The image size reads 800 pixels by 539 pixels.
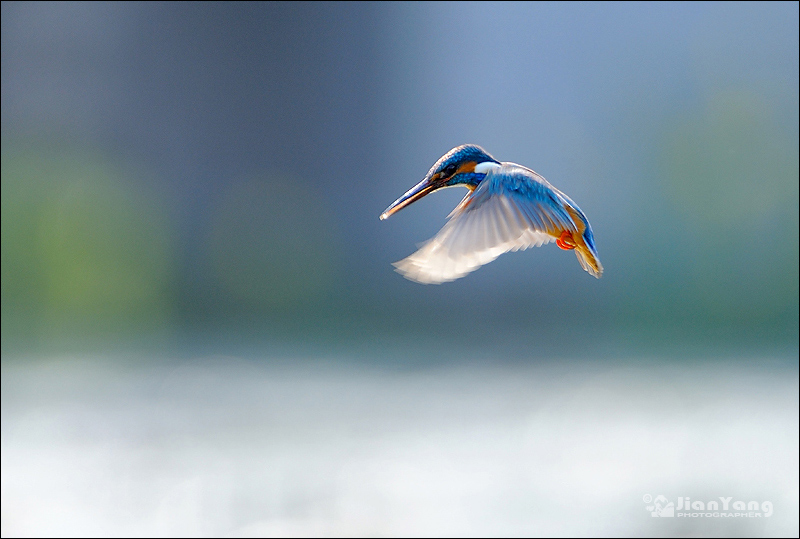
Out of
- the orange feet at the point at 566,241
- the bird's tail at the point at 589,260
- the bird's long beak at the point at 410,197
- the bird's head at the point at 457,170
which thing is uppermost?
the bird's head at the point at 457,170

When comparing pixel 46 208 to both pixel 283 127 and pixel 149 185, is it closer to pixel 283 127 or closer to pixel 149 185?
pixel 149 185

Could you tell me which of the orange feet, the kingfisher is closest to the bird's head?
the kingfisher

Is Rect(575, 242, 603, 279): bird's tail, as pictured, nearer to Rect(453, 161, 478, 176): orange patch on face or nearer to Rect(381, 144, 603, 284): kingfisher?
Rect(381, 144, 603, 284): kingfisher

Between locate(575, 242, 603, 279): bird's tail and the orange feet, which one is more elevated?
the orange feet

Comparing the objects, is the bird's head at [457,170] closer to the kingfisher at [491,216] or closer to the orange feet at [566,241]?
the kingfisher at [491,216]

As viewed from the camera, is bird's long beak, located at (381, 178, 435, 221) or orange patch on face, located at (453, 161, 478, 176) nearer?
bird's long beak, located at (381, 178, 435, 221)

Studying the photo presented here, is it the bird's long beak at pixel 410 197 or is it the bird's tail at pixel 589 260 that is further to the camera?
the bird's tail at pixel 589 260

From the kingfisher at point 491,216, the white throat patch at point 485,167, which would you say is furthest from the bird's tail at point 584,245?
the white throat patch at point 485,167

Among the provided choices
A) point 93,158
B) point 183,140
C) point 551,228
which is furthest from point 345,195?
point 551,228
